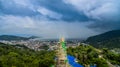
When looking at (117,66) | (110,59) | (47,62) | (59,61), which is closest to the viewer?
(59,61)

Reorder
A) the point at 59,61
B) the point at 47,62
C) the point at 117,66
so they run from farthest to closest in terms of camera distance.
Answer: the point at 117,66, the point at 47,62, the point at 59,61

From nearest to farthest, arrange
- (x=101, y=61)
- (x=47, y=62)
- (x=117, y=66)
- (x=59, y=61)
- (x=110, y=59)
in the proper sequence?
(x=59, y=61) → (x=47, y=62) → (x=101, y=61) → (x=117, y=66) → (x=110, y=59)

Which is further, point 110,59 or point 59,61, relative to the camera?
point 110,59

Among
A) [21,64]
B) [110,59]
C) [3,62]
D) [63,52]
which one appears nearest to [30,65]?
[21,64]

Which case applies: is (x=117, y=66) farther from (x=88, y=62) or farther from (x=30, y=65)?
(x=30, y=65)

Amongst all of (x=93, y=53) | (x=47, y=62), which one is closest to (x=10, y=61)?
(x=47, y=62)

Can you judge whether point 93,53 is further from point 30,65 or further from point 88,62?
point 30,65

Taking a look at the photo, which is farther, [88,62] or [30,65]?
[88,62]

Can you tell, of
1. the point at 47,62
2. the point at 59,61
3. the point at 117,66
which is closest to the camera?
the point at 59,61

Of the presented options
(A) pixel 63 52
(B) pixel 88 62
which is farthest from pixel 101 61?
(A) pixel 63 52
